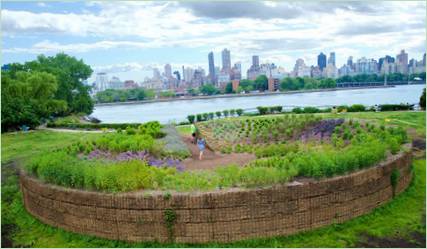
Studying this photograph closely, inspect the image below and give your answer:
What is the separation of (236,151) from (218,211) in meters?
7.52

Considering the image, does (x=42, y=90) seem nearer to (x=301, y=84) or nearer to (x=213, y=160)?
(x=213, y=160)

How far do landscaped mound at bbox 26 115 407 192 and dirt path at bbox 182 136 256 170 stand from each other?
1.38ft

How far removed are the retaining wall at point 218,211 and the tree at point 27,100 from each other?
19.5 metres

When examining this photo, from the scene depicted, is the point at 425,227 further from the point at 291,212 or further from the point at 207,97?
the point at 207,97

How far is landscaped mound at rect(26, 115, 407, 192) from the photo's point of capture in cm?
877

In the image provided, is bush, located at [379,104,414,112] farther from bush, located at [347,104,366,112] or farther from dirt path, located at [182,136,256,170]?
dirt path, located at [182,136,256,170]

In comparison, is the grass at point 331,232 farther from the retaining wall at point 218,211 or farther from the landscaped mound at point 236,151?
the landscaped mound at point 236,151

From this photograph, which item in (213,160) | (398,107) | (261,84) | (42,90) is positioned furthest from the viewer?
(261,84)

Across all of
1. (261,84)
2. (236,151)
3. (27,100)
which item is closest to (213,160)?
(236,151)

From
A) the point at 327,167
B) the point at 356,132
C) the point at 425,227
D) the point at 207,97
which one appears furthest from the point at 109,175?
the point at 207,97

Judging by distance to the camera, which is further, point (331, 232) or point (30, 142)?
point (30, 142)

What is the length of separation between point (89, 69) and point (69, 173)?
38.1 m

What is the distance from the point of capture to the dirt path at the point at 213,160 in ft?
43.4

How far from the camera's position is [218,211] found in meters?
8.02
